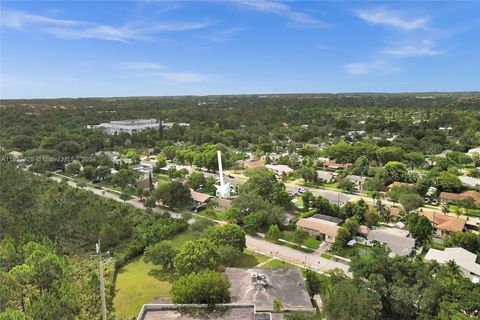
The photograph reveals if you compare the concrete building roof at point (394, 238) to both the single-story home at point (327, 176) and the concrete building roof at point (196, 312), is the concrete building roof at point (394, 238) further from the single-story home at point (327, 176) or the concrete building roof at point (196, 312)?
the single-story home at point (327, 176)

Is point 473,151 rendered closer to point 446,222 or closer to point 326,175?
point 326,175

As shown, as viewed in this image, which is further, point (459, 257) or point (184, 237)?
point (184, 237)

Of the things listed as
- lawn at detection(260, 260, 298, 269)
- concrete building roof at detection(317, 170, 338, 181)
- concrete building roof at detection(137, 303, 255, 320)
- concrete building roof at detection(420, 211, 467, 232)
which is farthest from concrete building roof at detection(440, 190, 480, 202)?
Answer: concrete building roof at detection(137, 303, 255, 320)

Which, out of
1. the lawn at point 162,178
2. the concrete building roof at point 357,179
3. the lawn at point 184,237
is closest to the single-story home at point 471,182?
the concrete building roof at point 357,179

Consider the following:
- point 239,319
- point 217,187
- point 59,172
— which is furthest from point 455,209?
point 59,172

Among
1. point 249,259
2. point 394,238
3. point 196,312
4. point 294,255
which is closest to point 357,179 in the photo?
point 394,238

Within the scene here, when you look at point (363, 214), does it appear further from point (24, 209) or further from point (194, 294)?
point (24, 209)

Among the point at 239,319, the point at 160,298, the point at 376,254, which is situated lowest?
the point at 160,298
